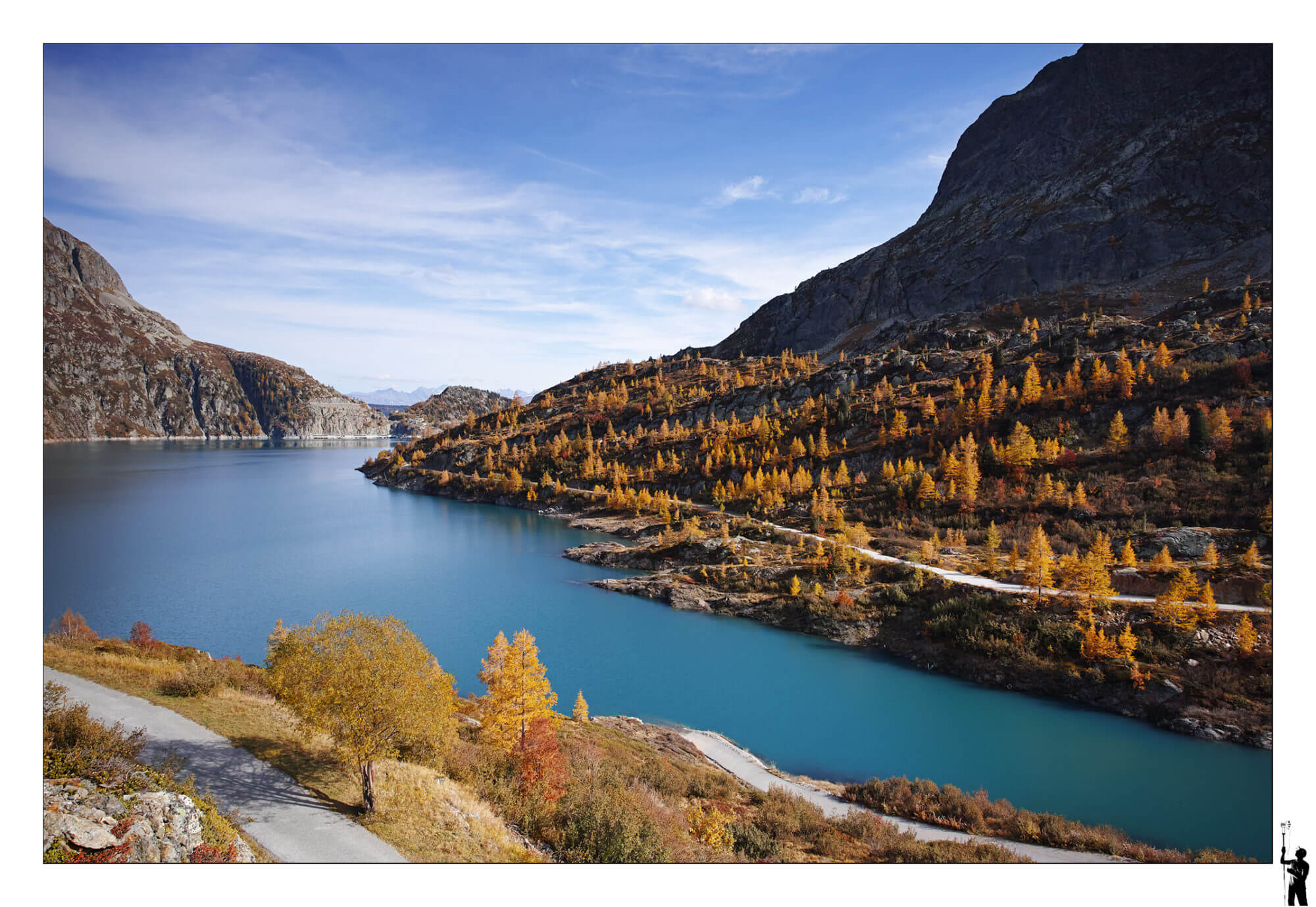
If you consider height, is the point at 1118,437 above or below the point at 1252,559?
above

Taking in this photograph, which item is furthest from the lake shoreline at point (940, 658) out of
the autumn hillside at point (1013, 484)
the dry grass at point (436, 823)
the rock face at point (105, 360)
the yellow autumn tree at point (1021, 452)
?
the rock face at point (105, 360)

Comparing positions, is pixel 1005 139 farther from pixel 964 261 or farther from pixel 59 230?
pixel 59 230

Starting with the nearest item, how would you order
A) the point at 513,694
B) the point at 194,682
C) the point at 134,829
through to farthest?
the point at 134,829 → the point at 194,682 → the point at 513,694

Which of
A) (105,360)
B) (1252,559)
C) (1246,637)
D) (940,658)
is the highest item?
(105,360)

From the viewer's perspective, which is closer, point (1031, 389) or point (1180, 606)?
point (1180, 606)

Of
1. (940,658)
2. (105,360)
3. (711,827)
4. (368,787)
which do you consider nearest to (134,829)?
(368,787)

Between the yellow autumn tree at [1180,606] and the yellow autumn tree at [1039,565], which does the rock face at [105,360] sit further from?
the yellow autumn tree at [1180,606]

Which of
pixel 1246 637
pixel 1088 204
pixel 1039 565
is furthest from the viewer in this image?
pixel 1088 204

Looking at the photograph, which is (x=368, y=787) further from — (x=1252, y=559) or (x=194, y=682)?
(x=1252, y=559)
